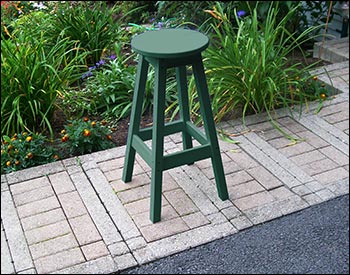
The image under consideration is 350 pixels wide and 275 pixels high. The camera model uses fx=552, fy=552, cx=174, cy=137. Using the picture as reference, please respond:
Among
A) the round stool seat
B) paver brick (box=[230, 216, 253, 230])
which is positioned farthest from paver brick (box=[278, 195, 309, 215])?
the round stool seat

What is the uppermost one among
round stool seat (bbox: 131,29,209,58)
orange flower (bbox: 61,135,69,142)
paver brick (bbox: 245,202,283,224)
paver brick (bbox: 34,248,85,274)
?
round stool seat (bbox: 131,29,209,58)

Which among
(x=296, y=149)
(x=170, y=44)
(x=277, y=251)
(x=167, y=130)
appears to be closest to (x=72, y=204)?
(x=167, y=130)

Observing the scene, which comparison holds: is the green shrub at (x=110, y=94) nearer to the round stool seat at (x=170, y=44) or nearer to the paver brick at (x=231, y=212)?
the round stool seat at (x=170, y=44)

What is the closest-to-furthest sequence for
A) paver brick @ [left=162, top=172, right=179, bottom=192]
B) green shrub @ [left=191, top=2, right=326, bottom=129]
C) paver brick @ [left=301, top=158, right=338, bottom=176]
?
1. paver brick @ [left=162, top=172, right=179, bottom=192]
2. paver brick @ [left=301, top=158, right=338, bottom=176]
3. green shrub @ [left=191, top=2, right=326, bottom=129]

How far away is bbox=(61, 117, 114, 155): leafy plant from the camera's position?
11.9ft

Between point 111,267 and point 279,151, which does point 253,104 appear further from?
point 111,267

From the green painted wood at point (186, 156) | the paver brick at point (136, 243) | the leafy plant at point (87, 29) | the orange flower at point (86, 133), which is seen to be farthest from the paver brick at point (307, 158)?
the leafy plant at point (87, 29)

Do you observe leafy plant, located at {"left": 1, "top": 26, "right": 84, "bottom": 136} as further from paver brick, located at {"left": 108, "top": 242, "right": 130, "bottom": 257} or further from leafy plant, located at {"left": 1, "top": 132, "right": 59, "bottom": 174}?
paver brick, located at {"left": 108, "top": 242, "right": 130, "bottom": 257}

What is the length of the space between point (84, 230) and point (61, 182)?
52 cm

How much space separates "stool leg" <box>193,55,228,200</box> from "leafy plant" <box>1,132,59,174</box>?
111 cm

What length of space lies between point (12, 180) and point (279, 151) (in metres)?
1.72

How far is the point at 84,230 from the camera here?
2.93 m

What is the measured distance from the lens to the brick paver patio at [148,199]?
2.78 m

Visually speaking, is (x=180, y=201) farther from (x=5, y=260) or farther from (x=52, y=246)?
(x=5, y=260)
